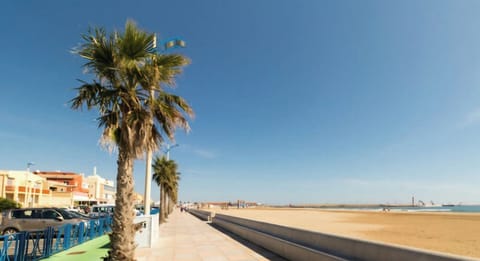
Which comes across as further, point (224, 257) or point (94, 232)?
point (94, 232)

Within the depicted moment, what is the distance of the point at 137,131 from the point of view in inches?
Result: 258

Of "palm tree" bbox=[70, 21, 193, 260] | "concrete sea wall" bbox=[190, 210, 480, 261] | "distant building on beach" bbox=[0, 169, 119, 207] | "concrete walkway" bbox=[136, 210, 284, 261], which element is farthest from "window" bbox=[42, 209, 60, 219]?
"distant building on beach" bbox=[0, 169, 119, 207]

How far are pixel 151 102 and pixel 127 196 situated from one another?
7.13ft

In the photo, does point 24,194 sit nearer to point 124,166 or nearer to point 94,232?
point 94,232

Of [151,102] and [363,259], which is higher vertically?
[151,102]

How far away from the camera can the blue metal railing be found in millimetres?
7639

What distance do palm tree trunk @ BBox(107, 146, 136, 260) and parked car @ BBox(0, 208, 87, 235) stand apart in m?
10.5

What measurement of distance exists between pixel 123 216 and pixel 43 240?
19.4 feet

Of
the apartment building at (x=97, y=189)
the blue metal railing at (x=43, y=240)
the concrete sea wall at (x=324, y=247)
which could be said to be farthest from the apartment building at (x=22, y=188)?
the concrete sea wall at (x=324, y=247)

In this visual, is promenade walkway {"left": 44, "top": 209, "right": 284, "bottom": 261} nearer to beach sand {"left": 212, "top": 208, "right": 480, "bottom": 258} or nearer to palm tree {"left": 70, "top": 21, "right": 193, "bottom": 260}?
beach sand {"left": 212, "top": 208, "right": 480, "bottom": 258}

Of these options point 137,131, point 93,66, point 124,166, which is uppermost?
point 93,66

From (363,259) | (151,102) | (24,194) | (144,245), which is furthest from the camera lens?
(24,194)

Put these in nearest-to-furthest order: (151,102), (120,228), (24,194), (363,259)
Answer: (120,228), (363,259), (151,102), (24,194)

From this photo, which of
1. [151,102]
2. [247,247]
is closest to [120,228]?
[151,102]
